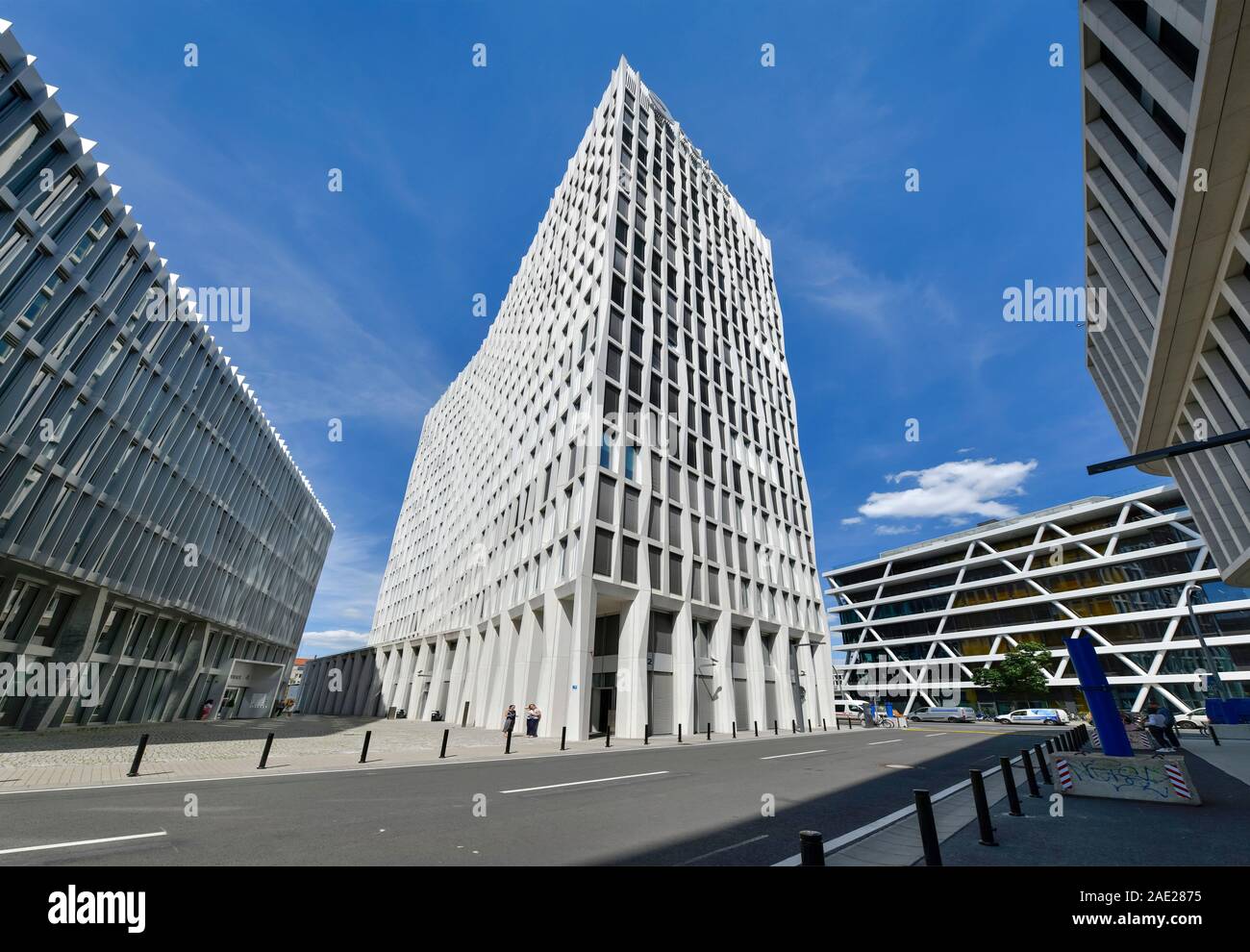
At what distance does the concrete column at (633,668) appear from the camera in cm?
2502

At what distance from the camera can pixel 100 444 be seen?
83.6 ft

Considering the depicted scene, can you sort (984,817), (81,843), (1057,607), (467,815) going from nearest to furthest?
(81,843)
(984,817)
(467,815)
(1057,607)

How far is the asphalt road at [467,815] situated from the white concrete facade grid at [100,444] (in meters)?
22.1

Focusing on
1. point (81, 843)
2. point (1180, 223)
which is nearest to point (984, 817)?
point (81, 843)

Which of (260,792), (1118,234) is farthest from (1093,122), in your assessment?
(260,792)

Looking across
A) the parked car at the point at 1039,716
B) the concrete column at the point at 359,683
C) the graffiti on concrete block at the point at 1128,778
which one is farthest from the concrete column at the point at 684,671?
the concrete column at the point at 359,683

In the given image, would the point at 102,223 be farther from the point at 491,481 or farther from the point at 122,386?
the point at 491,481

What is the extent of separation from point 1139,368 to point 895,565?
64.9 m

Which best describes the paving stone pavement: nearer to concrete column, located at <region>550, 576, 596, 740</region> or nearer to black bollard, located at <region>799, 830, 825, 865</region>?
concrete column, located at <region>550, 576, 596, 740</region>

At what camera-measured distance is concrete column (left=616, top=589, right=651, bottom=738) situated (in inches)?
985

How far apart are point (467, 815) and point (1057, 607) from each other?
73.6 meters

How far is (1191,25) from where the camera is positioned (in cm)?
936

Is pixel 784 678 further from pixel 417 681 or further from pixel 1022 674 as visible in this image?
pixel 417 681

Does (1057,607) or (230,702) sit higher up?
(1057,607)
